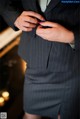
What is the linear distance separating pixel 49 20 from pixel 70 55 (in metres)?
0.14

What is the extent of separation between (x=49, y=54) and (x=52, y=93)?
155mm

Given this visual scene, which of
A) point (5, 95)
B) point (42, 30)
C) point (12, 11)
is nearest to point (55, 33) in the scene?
point (42, 30)

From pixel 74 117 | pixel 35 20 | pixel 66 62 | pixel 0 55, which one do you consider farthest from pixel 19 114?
pixel 35 20

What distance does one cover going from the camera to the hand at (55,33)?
0.82m

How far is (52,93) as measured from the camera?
981 mm

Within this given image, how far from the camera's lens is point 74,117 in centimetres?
99

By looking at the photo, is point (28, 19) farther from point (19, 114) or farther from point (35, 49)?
point (19, 114)

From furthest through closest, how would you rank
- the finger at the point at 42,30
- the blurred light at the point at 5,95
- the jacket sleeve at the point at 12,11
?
1. the blurred light at the point at 5,95
2. the jacket sleeve at the point at 12,11
3. the finger at the point at 42,30

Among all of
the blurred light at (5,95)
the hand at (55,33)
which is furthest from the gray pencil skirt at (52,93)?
the blurred light at (5,95)

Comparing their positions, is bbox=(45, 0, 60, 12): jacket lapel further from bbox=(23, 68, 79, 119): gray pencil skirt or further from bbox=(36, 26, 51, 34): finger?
bbox=(23, 68, 79, 119): gray pencil skirt

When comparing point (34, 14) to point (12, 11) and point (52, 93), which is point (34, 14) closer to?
point (12, 11)

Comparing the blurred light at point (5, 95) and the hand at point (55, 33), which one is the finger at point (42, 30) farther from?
the blurred light at point (5, 95)

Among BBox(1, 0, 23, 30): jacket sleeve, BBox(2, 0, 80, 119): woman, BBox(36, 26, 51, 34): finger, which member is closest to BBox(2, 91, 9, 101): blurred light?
BBox(2, 0, 80, 119): woman

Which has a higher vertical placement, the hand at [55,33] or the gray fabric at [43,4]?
the gray fabric at [43,4]
